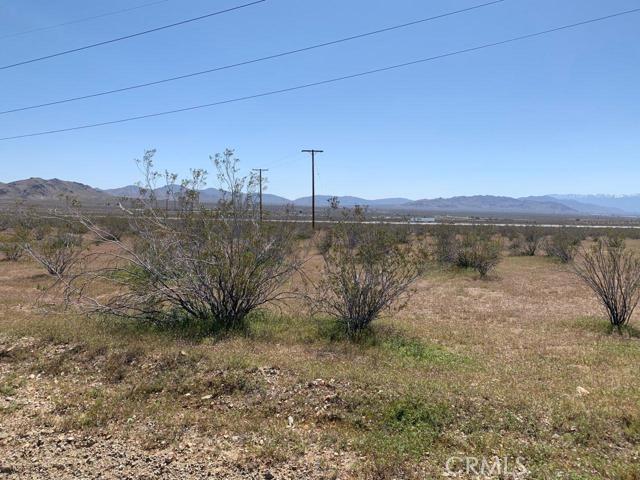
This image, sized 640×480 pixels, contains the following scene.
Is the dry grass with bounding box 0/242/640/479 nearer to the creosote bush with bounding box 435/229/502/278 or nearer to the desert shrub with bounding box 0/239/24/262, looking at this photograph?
the creosote bush with bounding box 435/229/502/278

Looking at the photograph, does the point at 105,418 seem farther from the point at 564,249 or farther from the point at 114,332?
the point at 564,249

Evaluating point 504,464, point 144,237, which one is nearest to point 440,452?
point 504,464

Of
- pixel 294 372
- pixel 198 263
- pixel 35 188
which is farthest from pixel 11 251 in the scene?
pixel 35 188

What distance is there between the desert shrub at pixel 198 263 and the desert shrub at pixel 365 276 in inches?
41.8

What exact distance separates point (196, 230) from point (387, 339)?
13.3 feet

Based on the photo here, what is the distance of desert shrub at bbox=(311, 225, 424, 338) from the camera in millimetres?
8016

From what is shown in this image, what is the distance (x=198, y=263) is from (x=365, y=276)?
3.03 meters

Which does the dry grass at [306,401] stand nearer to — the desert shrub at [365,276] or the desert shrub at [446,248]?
the desert shrub at [365,276]

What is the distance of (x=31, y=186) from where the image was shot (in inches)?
6609

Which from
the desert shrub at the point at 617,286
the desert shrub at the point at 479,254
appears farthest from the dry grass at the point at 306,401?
the desert shrub at the point at 479,254

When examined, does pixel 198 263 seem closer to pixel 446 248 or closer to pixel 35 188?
pixel 446 248

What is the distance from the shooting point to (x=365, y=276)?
319 inches

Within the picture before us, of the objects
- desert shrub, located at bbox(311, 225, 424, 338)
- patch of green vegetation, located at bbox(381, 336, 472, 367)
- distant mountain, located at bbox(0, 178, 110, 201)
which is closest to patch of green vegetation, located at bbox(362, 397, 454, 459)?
patch of green vegetation, located at bbox(381, 336, 472, 367)

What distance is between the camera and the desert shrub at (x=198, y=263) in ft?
25.9
